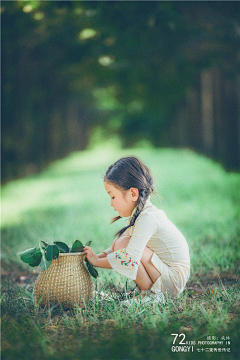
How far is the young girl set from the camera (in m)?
2.32

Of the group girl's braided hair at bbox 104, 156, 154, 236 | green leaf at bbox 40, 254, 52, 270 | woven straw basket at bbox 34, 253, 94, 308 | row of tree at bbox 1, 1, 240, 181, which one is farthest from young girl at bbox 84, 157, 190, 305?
row of tree at bbox 1, 1, 240, 181

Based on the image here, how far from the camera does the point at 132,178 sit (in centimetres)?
240

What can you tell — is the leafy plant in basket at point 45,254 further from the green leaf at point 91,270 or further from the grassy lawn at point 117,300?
the grassy lawn at point 117,300

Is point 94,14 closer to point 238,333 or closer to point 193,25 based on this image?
point 193,25

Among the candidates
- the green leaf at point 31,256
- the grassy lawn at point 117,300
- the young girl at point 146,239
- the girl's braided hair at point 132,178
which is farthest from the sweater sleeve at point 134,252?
the green leaf at point 31,256

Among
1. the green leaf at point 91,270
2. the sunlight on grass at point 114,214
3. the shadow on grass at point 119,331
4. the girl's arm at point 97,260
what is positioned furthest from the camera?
the sunlight on grass at point 114,214

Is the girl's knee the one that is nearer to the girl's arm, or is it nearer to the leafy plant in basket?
the girl's arm

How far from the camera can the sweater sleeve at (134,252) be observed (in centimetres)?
223

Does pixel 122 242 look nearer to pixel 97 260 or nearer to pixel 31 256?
pixel 97 260

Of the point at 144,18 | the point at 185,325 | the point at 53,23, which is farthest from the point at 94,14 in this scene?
the point at 185,325

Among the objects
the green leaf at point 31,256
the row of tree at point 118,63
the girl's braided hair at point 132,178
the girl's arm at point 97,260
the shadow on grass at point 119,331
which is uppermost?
the row of tree at point 118,63

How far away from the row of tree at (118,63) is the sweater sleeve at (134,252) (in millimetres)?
3683

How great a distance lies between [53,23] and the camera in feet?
20.9

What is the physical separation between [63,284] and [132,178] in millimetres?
794
